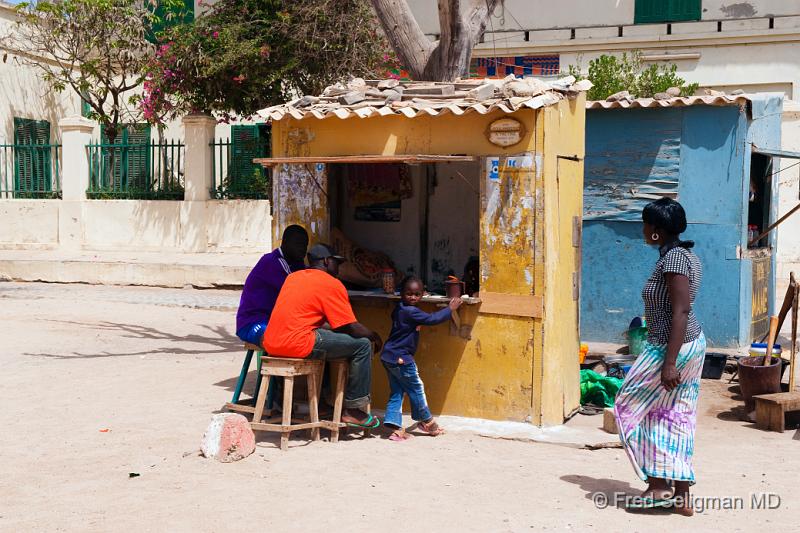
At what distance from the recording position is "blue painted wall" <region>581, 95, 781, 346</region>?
9.93 m

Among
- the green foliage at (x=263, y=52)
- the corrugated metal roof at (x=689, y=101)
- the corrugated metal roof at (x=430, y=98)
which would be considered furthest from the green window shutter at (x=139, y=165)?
the corrugated metal roof at (x=430, y=98)

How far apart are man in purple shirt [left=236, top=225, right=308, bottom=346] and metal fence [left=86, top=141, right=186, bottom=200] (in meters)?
10.1

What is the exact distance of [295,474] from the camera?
583 cm

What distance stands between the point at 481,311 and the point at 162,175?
437 inches

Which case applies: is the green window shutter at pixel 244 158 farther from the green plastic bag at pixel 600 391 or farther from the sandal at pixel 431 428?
the sandal at pixel 431 428

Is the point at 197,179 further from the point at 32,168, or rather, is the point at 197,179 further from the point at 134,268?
the point at 32,168

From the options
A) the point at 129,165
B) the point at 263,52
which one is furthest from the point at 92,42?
the point at 263,52

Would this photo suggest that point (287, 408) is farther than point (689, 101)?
No

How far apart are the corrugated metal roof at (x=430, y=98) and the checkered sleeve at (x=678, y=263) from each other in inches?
71.1

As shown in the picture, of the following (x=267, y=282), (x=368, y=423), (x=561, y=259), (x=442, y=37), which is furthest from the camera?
(x=442, y=37)

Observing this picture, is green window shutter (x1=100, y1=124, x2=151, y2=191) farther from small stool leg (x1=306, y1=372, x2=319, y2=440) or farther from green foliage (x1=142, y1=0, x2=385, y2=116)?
→ small stool leg (x1=306, y1=372, x2=319, y2=440)

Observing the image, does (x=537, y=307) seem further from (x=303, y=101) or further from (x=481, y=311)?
(x=303, y=101)

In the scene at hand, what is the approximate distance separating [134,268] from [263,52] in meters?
4.23

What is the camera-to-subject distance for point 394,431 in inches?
266
